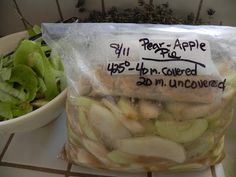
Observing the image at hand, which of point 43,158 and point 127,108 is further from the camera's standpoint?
point 43,158

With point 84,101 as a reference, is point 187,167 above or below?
below

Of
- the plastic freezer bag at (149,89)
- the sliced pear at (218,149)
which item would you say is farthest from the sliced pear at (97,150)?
the sliced pear at (218,149)

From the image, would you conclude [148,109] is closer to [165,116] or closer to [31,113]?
[165,116]

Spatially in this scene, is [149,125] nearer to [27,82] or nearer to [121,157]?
[121,157]

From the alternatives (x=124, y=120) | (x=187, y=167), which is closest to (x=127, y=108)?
(x=124, y=120)

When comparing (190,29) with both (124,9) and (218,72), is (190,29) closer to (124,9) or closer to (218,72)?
(218,72)

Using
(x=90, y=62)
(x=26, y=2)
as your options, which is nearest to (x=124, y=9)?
(x=26, y=2)

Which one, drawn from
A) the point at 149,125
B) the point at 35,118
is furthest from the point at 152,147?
the point at 35,118
